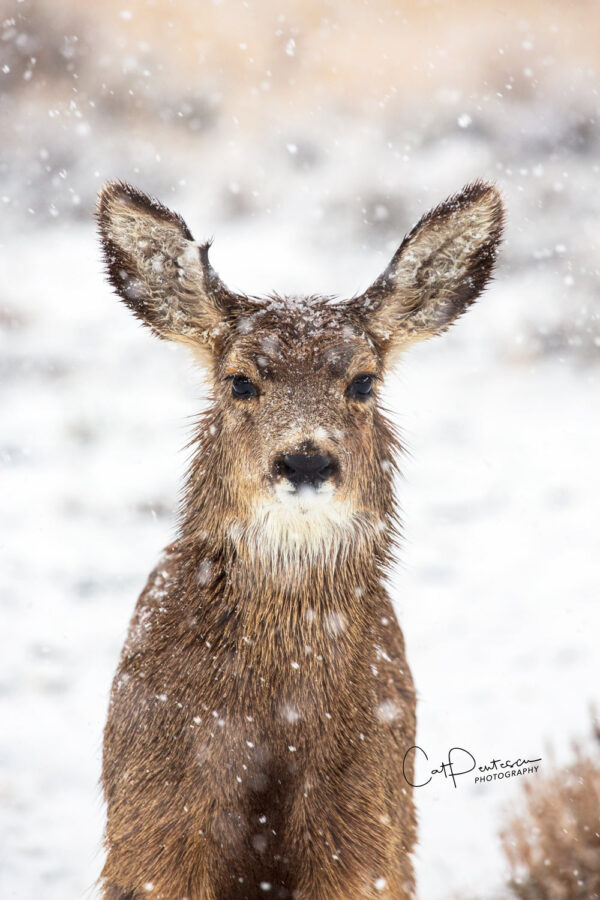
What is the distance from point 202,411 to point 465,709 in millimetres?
3371

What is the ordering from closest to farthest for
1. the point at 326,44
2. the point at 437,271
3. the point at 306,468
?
the point at 306,468
the point at 437,271
the point at 326,44

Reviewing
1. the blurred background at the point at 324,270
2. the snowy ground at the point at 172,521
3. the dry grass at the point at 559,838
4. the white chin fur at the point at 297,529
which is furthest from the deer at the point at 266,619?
the blurred background at the point at 324,270

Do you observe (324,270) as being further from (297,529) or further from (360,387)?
(297,529)

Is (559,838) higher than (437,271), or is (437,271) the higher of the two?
(437,271)

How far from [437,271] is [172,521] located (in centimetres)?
222

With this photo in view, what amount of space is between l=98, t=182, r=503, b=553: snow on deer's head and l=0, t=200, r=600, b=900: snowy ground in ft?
1.21

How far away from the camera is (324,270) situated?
9820mm

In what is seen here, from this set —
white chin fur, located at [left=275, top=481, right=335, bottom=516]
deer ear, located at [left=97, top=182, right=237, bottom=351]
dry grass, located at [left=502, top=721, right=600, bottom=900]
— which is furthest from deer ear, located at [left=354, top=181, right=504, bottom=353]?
dry grass, located at [left=502, top=721, right=600, bottom=900]

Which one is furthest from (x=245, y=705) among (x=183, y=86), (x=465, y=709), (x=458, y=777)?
(x=183, y=86)

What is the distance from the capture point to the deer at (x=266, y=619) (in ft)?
10.4

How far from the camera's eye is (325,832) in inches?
125

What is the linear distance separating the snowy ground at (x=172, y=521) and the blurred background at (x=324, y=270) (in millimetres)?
28
